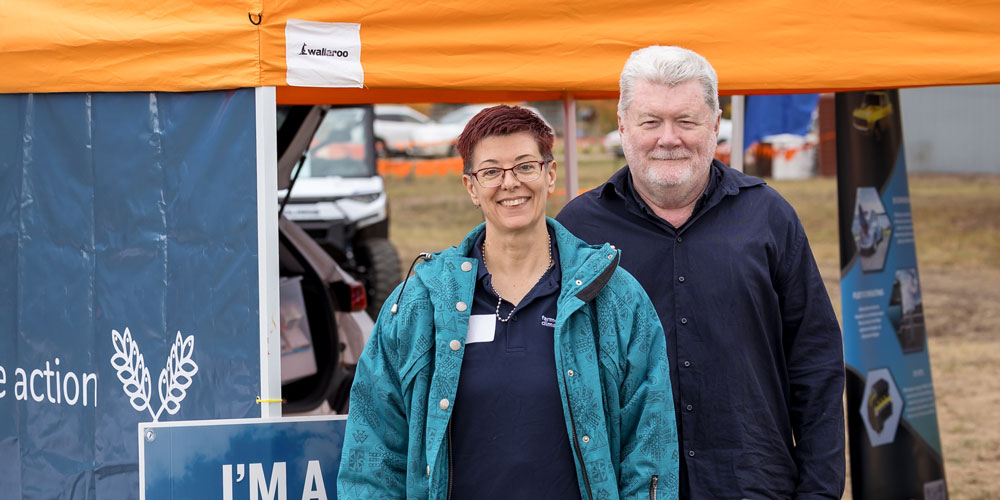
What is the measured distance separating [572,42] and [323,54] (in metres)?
0.82

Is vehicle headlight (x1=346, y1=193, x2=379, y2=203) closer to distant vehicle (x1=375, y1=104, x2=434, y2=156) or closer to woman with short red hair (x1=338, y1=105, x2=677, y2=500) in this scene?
woman with short red hair (x1=338, y1=105, x2=677, y2=500)

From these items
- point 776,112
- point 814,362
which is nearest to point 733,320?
point 814,362

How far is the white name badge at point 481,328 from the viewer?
85.3 inches

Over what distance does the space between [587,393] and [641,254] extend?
54cm

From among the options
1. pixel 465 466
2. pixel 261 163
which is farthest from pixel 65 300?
pixel 465 466

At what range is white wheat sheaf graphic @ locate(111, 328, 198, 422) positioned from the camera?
3.36m

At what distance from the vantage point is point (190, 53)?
3.28 meters

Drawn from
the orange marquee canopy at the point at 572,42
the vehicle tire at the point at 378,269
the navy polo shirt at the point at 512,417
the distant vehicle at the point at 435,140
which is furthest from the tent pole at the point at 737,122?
the distant vehicle at the point at 435,140

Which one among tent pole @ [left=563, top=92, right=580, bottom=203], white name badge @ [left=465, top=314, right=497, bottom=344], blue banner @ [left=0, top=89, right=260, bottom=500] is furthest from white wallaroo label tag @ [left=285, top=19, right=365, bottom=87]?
white name badge @ [left=465, top=314, right=497, bottom=344]

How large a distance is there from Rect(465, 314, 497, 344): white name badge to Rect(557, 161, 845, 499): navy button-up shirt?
53 centimetres

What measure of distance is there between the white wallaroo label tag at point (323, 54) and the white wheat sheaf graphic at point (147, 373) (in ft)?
3.04

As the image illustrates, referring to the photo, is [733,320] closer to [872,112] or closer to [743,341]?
[743,341]

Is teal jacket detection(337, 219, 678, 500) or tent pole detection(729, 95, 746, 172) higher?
tent pole detection(729, 95, 746, 172)

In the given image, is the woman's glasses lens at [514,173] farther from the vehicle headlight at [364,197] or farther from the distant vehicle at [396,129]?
the distant vehicle at [396,129]
